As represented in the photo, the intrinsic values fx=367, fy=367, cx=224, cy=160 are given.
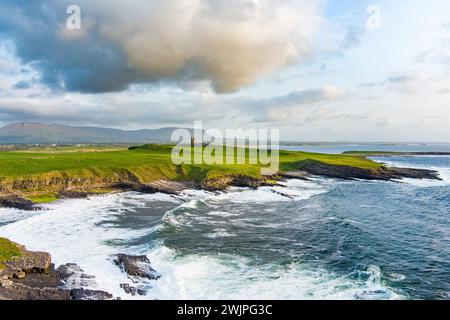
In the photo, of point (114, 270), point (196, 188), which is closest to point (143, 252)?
point (114, 270)

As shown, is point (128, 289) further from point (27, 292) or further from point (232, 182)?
point (232, 182)

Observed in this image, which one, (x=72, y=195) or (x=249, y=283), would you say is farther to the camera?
(x=72, y=195)

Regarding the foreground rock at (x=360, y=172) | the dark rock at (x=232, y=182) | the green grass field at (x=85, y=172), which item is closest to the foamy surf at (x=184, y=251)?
the green grass field at (x=85, y=172)

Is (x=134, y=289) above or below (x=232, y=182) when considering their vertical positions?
below

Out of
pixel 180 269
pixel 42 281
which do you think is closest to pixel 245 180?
pixel 180 269

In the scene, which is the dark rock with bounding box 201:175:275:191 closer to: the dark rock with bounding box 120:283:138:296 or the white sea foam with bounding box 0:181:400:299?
the white sea foam with bounding box 0:181:400:299

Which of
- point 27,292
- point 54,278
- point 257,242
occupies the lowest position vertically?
point 257,242


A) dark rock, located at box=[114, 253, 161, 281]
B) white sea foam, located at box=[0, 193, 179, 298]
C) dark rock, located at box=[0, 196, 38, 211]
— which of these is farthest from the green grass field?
dark rock, located at box=[114, 253, 161, 281]
